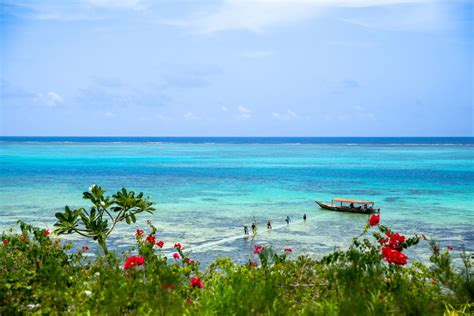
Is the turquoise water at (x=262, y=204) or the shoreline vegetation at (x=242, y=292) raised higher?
the shoreline vegetation at (x=242, y=292)

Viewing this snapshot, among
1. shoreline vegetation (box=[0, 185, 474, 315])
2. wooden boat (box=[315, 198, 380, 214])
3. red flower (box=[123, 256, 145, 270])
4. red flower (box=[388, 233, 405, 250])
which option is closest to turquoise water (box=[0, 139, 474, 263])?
wooden boat (box=[315, 198, 380, 214])

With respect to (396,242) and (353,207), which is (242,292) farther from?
(353,207)

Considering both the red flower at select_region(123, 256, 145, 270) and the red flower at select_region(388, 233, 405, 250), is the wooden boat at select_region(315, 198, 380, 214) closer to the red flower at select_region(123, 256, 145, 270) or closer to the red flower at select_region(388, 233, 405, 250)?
the red flower at select_region(388, 233, 405, 250)

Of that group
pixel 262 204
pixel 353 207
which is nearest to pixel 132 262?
pixel 353 207

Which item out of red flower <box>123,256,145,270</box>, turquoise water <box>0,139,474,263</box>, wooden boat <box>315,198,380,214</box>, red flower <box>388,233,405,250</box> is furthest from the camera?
wooden boat <box>315,198,380,214</box>

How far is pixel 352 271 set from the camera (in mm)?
6141

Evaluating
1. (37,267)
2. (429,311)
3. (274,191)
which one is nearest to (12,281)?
(37,267)

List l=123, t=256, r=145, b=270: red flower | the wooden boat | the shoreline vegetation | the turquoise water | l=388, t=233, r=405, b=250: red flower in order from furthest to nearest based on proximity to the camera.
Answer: the wooden boat
the turquoise water
l=388, t=233, r=405, b=250: red flower
l=123, t=256, r=145, b=270: red flower
the shoreline vegetation

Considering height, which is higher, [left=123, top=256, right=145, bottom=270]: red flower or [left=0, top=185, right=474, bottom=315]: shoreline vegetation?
[left=123, top=256, right=145, bottom=270]: red flower

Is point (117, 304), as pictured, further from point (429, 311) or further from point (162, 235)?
point (162, 235)

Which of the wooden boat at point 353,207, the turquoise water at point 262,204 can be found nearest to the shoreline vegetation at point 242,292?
the turquoise water at point 262,204

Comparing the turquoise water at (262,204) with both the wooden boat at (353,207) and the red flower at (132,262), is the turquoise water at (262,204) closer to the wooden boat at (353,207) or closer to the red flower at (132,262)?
the wooden boat at (353,207)

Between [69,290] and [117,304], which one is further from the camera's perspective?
[69,290]

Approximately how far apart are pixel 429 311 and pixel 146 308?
3237mm
